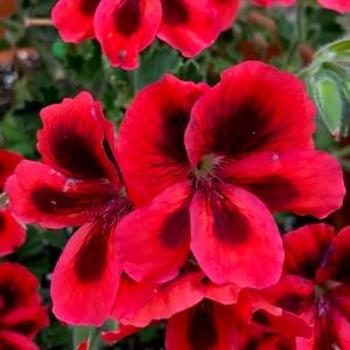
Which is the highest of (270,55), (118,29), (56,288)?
(118,29)

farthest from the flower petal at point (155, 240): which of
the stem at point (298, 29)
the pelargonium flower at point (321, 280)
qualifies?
the stem at point (298, 29)

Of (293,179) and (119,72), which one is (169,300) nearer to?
(293,179)

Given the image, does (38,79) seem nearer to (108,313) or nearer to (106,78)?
(106,78)

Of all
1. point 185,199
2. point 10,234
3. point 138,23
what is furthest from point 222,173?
point 10,234

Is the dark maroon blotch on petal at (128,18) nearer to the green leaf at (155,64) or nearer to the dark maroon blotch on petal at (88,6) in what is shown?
the dark maroon blotch on petal at (88,6)

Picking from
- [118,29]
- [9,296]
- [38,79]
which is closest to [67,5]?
[118,29]
